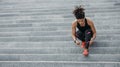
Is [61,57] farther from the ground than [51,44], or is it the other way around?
[51,44]

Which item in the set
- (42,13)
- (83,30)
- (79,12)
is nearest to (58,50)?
(83,30)

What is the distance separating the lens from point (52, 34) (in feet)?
26.3

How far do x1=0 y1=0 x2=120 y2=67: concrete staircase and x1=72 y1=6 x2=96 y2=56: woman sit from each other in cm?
21

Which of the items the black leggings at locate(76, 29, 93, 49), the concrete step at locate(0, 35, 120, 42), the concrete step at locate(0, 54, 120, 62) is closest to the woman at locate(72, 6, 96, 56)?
the black leggings at locate(76, 29, 93, 49)

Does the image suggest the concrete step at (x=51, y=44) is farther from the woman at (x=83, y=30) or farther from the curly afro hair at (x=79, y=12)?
the curly afro hair at (x=79, y=12)

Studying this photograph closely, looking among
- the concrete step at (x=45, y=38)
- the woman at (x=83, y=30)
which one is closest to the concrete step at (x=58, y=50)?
the woman at (x=83, y=30)

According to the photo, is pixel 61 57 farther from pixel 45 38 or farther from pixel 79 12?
pixel 45 38

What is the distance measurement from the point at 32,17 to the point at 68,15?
3.21 ft

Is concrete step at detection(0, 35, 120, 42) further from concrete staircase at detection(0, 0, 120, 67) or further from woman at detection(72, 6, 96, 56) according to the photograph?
woman at detection(72, 6, 96, 56)

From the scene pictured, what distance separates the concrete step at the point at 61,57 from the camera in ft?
21.4

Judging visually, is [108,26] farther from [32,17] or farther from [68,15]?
[32,17]

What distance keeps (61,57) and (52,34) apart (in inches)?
55.0

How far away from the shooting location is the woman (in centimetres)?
655

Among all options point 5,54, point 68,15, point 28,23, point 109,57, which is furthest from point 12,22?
point 109,57
